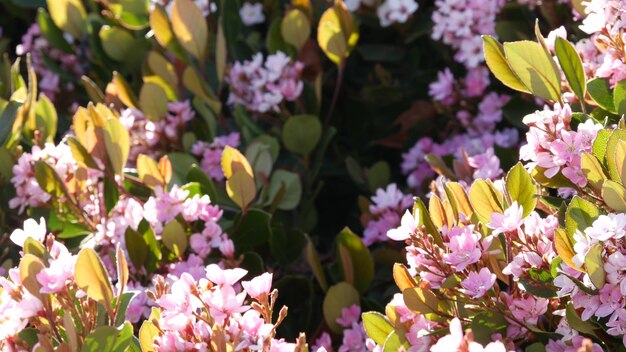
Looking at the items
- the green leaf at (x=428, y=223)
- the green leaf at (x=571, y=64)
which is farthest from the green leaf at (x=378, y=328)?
the green leaf at (x=571, y=64)

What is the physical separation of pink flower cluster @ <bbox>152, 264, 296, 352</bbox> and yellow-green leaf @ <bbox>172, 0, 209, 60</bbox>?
971 mm

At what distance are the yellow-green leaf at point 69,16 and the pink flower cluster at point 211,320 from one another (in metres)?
1.35

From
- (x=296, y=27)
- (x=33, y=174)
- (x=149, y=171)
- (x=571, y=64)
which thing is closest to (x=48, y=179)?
(x=33, y=174)

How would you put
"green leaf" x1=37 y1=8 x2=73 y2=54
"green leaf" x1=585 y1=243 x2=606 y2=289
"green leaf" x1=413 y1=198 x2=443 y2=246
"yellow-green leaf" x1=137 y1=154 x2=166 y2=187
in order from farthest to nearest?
1. "green leaf" x1=37 y1=8 x2=73 y2=54
2. "yellow-green leaf" x1=137 y1=154 x2=166 y2=187
3. "green leaf" x1=413 y1=198 x2=443 y2=246
4. "green leaf" x1=585 y1=243 x2=606 y2=289

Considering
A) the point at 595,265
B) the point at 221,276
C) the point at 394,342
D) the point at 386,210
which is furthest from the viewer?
the point at 386,210

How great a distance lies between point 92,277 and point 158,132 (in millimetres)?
906

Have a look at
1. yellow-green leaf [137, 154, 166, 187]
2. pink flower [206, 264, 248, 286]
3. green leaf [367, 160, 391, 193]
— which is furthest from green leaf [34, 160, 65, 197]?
green leaf [367, 160, 391, 193]

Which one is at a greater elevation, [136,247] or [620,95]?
[620,95]

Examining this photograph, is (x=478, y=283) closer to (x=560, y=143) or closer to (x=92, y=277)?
(x=560, y=143)

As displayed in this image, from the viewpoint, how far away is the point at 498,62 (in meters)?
1.52

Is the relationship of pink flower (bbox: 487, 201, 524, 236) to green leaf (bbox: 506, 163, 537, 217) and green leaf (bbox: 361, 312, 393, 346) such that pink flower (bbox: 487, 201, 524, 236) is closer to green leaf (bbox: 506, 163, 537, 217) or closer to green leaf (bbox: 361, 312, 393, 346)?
green leaf (bbox: 506, 163, 537, 217)

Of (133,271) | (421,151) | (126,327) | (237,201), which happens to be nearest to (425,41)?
(421,151)

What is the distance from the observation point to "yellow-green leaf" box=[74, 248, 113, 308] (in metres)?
1.21

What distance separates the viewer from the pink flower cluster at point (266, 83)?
85.2 inches
